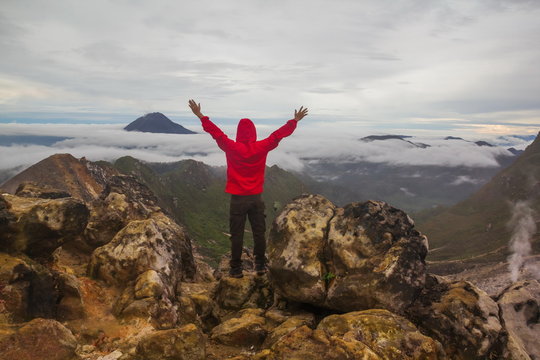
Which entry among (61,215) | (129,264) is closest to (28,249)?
(61,215)

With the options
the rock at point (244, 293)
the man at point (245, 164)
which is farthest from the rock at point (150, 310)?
the man at point (245, 164)

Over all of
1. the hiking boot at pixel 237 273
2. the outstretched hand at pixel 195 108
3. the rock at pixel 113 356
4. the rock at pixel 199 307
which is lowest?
the rock at pixel 199 307

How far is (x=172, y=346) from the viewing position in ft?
34.2

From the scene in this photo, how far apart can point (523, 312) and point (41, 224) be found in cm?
3121

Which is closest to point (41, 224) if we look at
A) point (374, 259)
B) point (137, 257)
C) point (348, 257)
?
point (137, 257)

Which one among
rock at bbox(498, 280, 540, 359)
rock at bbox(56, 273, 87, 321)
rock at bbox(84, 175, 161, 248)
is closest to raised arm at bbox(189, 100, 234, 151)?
rock at bbox(56, 273, 87, 321)

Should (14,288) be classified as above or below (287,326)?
above

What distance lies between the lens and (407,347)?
10.9 meters

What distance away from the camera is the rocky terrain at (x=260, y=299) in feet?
34.9

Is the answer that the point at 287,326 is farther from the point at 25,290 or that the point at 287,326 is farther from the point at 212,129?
the point at 25,290

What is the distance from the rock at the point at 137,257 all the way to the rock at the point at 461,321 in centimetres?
1155

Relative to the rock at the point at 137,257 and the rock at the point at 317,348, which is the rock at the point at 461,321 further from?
the rock at the point at 137,257

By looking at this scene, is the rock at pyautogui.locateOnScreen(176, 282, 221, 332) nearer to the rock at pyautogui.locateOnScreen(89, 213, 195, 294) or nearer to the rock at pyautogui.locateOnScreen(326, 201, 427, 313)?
the rock at pyautogui.locateOnScreen(89, 213, 195, 294)

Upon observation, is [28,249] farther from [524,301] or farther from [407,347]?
[524,301]
